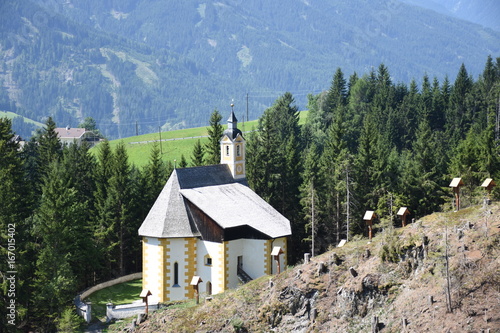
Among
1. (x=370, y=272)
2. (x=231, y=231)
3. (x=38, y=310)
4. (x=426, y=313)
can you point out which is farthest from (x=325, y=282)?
(x=38, y=310)

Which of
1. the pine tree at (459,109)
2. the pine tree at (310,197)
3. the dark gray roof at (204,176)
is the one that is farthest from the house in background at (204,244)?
the pine tree at (459,109)

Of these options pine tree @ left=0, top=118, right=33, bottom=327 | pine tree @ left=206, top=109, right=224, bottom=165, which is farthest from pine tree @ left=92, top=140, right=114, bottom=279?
pine tree @ left=206, top=109, right=224, bottom=165

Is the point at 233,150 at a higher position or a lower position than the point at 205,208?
higher

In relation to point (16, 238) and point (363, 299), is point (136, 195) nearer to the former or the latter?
point (16, 238)

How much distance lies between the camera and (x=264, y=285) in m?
44.3

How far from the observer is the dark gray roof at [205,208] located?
58.5 meters

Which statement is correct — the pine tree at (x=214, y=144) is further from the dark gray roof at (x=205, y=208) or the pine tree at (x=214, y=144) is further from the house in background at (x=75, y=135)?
the house in background at (x=75, y=135)

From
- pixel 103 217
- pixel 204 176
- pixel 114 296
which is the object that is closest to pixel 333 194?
pixel 204 176

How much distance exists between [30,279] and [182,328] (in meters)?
17.1

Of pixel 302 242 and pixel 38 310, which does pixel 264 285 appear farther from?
pixel 302 242

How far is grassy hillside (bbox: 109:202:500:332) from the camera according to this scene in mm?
34375

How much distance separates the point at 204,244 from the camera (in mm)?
58375

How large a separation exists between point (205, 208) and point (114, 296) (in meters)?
10.5

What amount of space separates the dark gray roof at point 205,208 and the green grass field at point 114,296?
5746 mm
